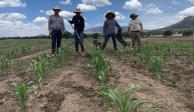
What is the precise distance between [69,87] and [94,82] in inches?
29.6

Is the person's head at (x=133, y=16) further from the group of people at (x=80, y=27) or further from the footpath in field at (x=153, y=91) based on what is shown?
the footpath in field at (x=153, y=91)

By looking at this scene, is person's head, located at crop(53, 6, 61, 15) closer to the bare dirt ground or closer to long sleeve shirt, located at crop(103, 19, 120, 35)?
long sleeve shirt, located at crop(103, 19, 120, 35)

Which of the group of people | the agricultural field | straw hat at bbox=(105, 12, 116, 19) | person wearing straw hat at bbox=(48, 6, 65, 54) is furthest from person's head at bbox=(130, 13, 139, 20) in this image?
the agricultural field

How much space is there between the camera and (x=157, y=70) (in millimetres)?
9961

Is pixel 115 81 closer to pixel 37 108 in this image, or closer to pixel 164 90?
pixel 164 90

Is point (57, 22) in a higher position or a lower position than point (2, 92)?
higher

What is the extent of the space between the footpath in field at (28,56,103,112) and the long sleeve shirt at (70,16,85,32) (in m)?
6.63

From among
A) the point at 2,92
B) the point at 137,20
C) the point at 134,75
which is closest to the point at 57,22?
the point at 137,20

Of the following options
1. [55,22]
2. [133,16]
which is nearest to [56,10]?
[55,22]

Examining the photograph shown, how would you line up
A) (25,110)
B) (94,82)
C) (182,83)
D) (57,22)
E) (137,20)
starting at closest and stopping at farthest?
(25,110) → (94,82) → (182,83) → (57,22) → (137,20)

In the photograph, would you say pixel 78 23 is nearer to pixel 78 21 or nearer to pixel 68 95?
pixel 78 21

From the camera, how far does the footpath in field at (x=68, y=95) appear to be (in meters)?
6.66

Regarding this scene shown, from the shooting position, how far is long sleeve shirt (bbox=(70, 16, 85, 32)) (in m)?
16.1

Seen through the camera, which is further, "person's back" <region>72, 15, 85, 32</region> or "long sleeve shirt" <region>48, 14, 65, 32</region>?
"person's back" <region>72, 15, 85, 32</region>
